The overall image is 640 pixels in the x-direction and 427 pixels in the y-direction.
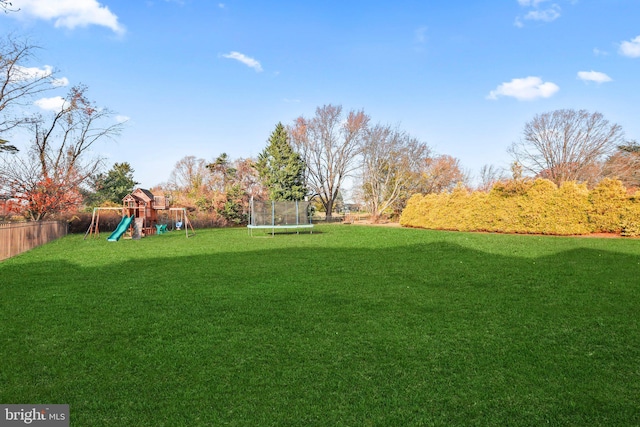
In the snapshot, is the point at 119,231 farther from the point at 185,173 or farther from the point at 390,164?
the point at 185,173

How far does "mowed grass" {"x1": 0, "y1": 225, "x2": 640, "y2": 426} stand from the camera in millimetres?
2496

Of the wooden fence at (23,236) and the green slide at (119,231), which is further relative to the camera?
the green slide at (119,231)

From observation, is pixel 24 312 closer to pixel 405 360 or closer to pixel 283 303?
pixel 283 303

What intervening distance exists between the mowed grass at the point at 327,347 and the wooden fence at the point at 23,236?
411 centimetres

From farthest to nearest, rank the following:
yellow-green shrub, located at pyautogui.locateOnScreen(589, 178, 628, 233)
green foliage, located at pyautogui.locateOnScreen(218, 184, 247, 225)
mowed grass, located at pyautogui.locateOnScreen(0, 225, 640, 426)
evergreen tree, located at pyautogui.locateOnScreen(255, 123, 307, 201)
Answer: evergreen tree, located at pyautogui.locateOnScreen(255, 123, 307, 201) < green foliage, located at pyautogui.locateOnScreen(218, 184, 247, 225) < yellow-green shrub, located at pyautogui.locateOnScreen(589, 178, 628, 233) < mowed grass, located at pyautogui.locateOnScreen(0, 225, 640, 426)

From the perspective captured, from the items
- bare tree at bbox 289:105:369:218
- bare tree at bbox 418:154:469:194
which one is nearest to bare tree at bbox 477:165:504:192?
bare tree at bbox 418:154:469:194

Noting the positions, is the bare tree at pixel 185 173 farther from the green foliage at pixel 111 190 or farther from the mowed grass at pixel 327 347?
the mowed grass at pixel 327 347

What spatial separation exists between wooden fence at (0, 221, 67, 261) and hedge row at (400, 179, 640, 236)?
18.5 m

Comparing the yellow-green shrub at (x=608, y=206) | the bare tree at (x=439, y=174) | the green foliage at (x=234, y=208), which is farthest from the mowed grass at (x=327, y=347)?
the bare tree at (x=439, y=174)

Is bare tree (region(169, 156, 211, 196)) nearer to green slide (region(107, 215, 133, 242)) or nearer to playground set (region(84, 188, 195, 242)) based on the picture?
playground set (region(84, 188, 195, 242))

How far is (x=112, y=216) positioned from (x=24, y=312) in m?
21.4

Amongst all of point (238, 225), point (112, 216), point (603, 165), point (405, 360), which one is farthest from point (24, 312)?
point (603, 165)

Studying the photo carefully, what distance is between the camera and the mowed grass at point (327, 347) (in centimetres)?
250

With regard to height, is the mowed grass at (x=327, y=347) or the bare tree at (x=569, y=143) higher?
the bare tree at (x=569, y=143)
